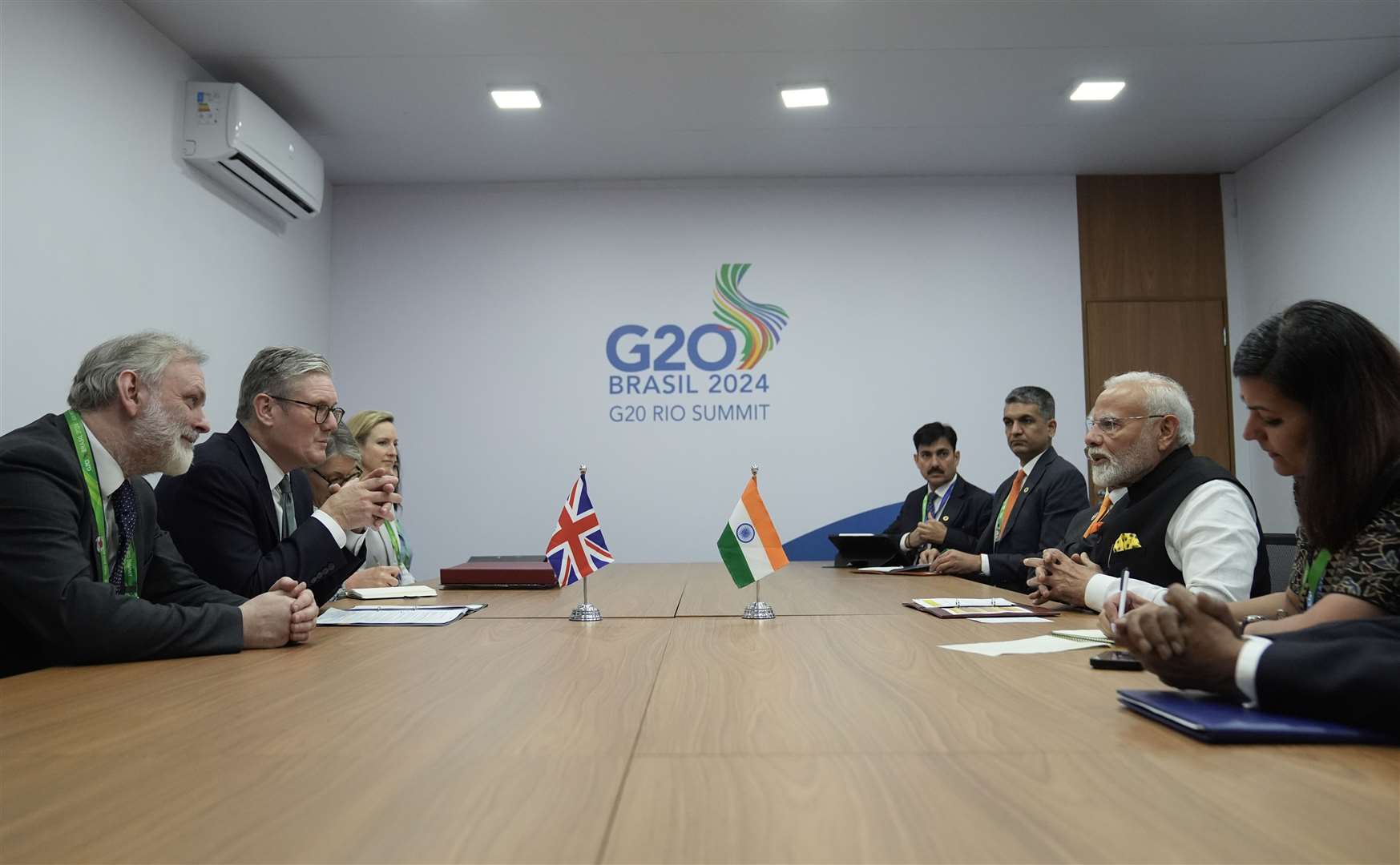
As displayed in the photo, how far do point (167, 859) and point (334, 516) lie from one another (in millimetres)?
1795

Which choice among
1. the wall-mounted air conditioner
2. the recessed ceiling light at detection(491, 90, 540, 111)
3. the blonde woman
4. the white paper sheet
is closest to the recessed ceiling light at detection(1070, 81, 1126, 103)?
the recessed ceiling light at detection(491, 90, 540, 111)

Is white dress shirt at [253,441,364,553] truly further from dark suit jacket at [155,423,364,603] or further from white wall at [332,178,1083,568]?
white wall at [332,178,1083,568]

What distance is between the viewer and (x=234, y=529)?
2393 millimetres

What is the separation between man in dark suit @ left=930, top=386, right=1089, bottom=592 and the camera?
3883 millimetres

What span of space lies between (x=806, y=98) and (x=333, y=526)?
3.61m

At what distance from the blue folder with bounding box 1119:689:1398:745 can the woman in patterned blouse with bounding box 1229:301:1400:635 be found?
47 centimetres

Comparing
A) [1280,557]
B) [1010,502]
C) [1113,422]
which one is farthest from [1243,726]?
[1010,502]

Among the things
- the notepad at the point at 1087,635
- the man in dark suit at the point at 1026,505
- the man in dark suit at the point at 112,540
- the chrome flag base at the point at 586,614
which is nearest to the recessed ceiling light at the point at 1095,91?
the man in dark suit at the point at 1026,505

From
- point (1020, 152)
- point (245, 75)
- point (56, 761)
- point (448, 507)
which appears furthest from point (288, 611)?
point (1020, 152)

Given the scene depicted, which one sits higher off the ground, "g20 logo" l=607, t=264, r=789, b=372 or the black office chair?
"g20 logo" l=607, t=264, r=789, b=372

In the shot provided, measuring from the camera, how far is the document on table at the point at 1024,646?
1755mm

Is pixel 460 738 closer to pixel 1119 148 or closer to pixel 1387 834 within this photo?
pixel 1387 834

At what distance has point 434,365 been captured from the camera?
20.6 feet

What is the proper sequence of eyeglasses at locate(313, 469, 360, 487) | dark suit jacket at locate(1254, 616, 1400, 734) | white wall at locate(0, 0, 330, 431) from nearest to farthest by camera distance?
dark suit jacket at locate(1254, 616, 1400, 734), white wall at locate(0, 0, 330, 431), eyeglasses at locate(313, 469, 360, 487)
